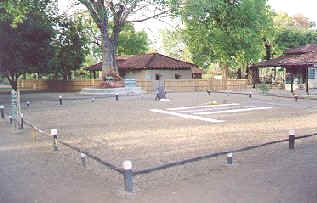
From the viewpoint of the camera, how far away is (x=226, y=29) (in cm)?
3469

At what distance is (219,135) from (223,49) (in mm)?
30095

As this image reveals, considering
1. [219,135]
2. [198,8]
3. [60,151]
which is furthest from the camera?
[198,8]

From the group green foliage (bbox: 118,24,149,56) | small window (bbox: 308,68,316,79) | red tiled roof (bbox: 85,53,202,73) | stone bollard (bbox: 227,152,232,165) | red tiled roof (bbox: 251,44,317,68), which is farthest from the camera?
green foliage (bbox: 118,24,149,56)

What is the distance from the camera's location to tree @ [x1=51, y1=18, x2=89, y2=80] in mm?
38250

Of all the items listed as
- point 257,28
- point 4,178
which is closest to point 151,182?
point 4,178

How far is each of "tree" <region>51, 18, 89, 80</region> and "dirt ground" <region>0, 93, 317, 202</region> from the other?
2530 cm

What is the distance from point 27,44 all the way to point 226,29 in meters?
18.0

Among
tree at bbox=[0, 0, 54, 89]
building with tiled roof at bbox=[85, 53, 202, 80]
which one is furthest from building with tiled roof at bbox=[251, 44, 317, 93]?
tree at bbox=[0, 0, 54, 89]

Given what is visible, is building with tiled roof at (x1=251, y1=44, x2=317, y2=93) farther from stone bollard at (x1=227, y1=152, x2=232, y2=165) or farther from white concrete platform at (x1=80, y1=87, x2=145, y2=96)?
stone bollard at (x1=227, y1=152, x2=232, y2=165)

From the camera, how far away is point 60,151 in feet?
28.9

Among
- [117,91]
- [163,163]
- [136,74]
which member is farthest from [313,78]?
[163,163]

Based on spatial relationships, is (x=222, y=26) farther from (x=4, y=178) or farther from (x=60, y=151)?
(x=4, y=178)

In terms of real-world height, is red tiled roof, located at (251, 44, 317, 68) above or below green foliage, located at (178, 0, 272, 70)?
below

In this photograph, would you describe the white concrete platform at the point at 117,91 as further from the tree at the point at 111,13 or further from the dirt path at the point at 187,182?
the dirt path at the point at 187,182
